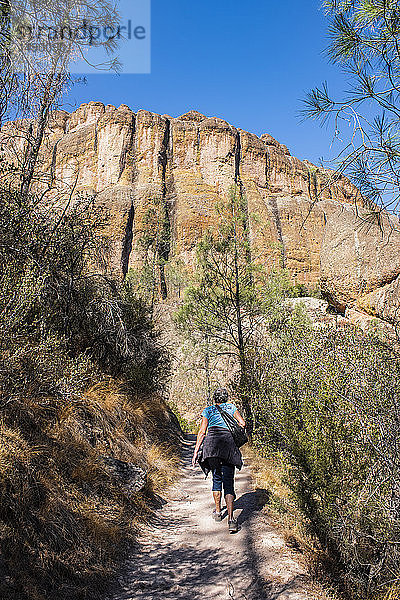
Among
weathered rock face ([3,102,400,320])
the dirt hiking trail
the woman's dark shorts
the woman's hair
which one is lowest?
the dirt hiking trail

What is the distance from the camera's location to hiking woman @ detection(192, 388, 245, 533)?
14.4 ft

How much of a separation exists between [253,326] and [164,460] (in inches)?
178

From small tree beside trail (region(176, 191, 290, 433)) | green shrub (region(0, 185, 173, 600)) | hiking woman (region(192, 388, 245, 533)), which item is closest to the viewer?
green shrub (region(0, 185, 173, 600))

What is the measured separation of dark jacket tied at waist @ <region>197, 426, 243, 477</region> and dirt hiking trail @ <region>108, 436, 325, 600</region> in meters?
0.74

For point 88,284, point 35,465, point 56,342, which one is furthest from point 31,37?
point 35,465

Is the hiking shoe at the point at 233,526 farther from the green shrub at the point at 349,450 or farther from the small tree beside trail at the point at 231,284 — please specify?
the small tree beside trail at the point at 231,284

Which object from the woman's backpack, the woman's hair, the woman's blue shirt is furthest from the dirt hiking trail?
the woman's hair

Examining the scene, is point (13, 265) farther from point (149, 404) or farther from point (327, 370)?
point (149, 404)

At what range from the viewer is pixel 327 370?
3516 mm

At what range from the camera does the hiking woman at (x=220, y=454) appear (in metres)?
4.39

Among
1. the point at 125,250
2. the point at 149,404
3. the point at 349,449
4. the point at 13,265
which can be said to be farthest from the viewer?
the point at 125,250

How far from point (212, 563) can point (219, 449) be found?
1077mm

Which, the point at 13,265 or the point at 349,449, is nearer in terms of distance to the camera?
the point at 349,449

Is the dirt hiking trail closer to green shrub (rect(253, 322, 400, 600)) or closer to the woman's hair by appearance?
green shrub (rect(253, 322, 400, 600))
